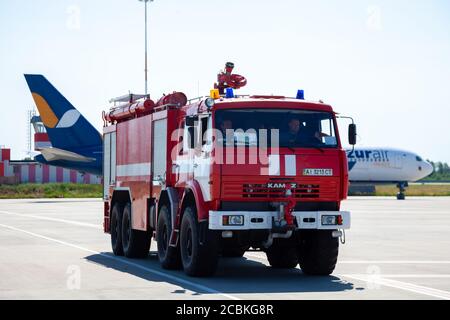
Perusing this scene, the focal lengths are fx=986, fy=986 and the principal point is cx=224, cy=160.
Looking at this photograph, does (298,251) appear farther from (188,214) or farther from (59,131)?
(59,131)

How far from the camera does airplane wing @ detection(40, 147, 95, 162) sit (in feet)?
195

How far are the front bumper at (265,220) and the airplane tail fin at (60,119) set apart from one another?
150 feet

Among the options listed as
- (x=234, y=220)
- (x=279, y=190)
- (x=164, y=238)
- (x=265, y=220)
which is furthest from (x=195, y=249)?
(x=164, y=238)

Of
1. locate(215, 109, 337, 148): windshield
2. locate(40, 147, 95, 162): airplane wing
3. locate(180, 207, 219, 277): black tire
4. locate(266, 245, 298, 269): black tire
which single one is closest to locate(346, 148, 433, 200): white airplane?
locate(40, 147, 95, 162): airplane wing

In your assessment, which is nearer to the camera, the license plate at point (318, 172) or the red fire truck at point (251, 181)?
the red fire truck at point (251, 181)

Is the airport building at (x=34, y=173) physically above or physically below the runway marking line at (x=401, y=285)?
above

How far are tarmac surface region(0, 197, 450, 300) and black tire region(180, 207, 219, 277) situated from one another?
0.20m

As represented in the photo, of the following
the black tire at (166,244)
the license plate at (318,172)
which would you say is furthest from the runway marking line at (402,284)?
the black tire at (166,244)

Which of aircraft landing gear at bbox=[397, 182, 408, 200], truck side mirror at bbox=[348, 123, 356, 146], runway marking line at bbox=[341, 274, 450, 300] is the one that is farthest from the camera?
aircraft landing gear at bbox=[397, 182, 408, 200]

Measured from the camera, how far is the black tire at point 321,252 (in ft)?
52.9

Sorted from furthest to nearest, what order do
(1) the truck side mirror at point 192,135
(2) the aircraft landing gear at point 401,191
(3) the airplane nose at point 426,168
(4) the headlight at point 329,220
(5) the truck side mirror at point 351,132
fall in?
(3) the airplane nose at point 426,168, (2) the aircraft landing gear at point 401,191, (5) the truck side mirror at point 351,132, (1) the truck side mirror at point 192,135, (4) the headlight at point 329,220

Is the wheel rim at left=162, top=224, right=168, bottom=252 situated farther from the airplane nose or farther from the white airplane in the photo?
the airplane nose

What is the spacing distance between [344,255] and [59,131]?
143ft

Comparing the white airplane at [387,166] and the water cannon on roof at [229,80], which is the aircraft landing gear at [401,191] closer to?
the white airplane at [387,166]
